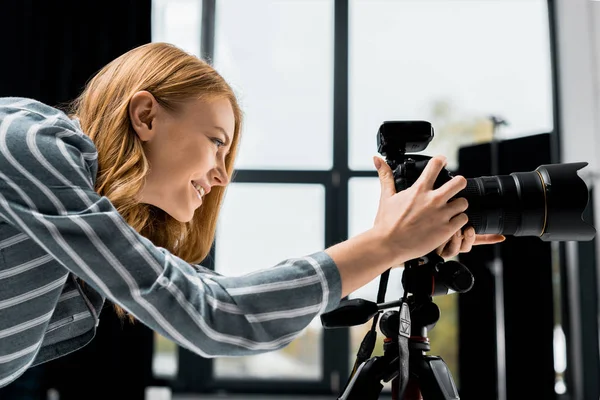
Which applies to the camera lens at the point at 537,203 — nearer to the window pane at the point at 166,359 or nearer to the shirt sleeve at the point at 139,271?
the shirt sleeve at the point at 139,271

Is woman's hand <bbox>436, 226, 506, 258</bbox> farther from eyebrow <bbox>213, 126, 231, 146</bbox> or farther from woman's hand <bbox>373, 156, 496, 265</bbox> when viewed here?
eyebrow <bbox>213, 126, 231, 146</bbox>

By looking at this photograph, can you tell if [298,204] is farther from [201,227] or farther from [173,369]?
[201,227]

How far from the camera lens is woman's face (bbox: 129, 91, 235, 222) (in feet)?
2.64

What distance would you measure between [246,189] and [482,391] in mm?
1529

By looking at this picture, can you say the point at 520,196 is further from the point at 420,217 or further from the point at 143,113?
the point at 143,113

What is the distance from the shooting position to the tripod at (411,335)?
0.73 m

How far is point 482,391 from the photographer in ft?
8.96

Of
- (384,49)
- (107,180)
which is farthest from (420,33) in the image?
(107,180)

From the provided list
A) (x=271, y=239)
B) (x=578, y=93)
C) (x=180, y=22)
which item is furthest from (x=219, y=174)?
(x=180, y=22)

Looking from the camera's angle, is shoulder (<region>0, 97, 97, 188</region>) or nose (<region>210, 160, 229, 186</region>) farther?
nose (<region>210, 160, 229, 186</region>)

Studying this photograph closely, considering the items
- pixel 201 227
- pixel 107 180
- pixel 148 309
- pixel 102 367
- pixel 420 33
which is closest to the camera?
pixel 148 309

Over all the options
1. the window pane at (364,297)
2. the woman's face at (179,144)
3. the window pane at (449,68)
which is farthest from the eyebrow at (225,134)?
the window pane at (449,68)

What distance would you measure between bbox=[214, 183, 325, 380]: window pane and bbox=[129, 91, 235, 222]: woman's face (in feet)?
7.56

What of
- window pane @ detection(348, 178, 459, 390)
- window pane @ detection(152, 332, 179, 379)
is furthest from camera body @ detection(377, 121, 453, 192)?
window pane @ detection(152, 332, 179, 379)
